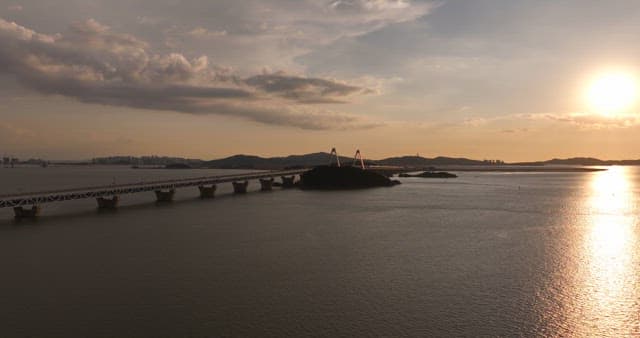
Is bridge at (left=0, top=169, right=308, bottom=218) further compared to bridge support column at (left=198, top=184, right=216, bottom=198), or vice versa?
bridge support column at (left=198, top=184, right=216, bottom=198)

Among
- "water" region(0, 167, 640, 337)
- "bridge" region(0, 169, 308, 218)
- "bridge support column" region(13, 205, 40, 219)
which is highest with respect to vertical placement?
"bridge" region(0, 169, 308, 218)

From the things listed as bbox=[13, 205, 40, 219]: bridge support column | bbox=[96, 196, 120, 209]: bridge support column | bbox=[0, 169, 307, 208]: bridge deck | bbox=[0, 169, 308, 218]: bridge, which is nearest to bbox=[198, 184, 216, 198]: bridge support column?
bbox=[0, 169, 308, 218]: bridge

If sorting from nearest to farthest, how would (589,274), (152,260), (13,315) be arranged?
1. (13,315)
2. (589,274)
3. (152,260)

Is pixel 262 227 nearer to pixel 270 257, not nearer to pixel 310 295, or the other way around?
pixel 270 257

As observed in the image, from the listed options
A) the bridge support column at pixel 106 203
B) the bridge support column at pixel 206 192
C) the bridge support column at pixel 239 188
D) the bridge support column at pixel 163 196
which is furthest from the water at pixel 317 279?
the bridge support column at pixel 239 188

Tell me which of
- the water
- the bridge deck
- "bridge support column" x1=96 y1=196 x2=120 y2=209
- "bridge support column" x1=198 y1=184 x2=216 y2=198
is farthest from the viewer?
"bridge support column" x1=198 y1=184 x2=216 y2=198

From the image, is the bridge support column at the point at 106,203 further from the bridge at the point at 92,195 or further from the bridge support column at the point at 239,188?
the bridge support column at the point at 239,188

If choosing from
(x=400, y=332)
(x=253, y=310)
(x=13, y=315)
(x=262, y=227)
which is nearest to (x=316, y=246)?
(x=262, y=227)

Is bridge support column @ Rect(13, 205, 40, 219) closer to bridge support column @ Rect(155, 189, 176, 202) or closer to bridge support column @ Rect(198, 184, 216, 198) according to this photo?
bridge support column @ Rect(155, 189, 176, 202)
